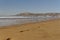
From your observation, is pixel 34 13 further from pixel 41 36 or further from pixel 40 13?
pixel 41 36

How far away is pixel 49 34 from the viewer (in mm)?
5227

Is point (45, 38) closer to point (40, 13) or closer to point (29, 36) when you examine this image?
point (29, 36)

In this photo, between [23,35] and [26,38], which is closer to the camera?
[26,38]

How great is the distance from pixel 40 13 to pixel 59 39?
15.5 metres

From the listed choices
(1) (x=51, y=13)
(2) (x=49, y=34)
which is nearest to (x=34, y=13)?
(1) (x=51, y=13)

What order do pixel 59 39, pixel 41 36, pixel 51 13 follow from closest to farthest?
pixel 59 39
pixel 41 36
pixel 51 13

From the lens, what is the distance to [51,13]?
71.5 ft

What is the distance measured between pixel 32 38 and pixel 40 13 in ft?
50.4

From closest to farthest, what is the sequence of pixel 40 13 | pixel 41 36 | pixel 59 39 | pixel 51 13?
pixel 59 39 → pixel 41 36 → pixel 40 13 → pixel 51 13

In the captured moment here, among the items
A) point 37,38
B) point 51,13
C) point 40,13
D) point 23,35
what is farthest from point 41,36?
point 51,13

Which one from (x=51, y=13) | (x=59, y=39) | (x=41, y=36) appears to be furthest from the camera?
(x=51, y=13)

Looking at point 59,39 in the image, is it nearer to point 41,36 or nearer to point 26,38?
point 41,36

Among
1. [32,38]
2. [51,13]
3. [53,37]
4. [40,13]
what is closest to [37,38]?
[32,38]

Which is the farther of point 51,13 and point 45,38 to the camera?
point 51,13
